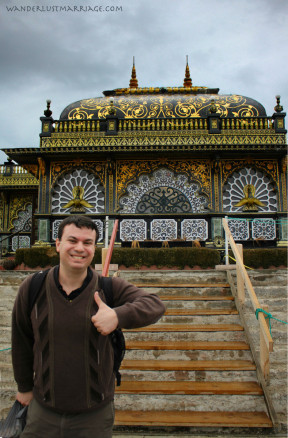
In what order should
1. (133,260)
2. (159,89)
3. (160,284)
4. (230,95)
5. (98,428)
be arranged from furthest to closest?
(159,89)
(230,95)
(133,260)
(160,284)
(98,428)

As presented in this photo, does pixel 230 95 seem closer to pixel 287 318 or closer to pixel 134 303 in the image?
pixel 287 318

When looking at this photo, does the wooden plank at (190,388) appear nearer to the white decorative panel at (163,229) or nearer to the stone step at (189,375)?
the stone step at (189,375)

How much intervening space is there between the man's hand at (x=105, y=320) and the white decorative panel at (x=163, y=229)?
12.9m

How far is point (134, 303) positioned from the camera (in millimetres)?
2410

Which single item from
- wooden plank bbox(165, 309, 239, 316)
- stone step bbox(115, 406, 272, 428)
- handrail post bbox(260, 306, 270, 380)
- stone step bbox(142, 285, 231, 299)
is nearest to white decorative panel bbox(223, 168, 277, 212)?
stone step bbox(142, 285, 231, 299)

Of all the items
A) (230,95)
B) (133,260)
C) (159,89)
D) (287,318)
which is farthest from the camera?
(159,89)

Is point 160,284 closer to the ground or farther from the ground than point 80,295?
closer to the ground

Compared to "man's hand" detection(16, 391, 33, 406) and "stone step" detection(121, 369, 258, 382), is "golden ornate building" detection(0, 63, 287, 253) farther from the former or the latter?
"man's hand" detection(16, 391, 33, 406)

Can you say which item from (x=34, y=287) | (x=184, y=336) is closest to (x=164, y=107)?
(x=184, y=336)

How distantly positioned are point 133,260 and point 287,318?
4690 millimetres

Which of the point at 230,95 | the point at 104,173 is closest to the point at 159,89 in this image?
the point at 230,95

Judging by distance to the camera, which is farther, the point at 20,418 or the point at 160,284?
the point at 160,284

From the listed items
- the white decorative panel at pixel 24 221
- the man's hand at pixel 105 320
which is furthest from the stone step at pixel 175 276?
the white decorative panel at pixel 24 221

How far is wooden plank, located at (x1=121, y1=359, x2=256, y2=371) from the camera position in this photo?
5.32 metres
